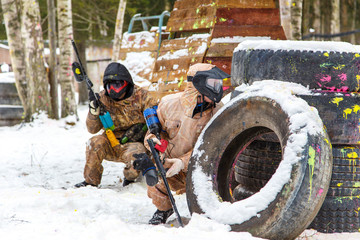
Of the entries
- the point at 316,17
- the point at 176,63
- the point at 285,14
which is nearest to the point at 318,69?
the point at 176,63

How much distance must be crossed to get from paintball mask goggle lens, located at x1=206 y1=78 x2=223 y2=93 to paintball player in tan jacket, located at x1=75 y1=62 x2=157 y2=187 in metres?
1.61

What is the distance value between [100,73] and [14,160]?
16.1 m

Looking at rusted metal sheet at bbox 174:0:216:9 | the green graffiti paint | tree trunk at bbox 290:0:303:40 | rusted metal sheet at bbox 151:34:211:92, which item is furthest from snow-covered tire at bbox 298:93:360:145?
tree trunk at bbox 290:0:303:40

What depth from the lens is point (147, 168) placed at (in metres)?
3.30

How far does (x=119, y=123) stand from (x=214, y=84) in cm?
192

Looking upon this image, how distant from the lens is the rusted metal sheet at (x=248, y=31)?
18.8 feet

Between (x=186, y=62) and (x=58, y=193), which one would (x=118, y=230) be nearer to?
(x=58, y=193)

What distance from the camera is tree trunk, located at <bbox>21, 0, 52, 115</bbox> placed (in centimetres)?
1027

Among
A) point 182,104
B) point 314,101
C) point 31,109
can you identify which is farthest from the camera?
point 31,109

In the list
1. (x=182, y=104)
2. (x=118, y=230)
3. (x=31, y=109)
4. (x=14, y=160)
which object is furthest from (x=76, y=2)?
(x=118, y=230)

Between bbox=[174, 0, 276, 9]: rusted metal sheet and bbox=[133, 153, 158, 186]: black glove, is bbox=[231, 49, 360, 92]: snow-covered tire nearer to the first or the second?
bbox=[133, 153, 158, 186]: black glove

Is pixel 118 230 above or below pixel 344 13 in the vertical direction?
below

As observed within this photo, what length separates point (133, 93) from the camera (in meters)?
4.97

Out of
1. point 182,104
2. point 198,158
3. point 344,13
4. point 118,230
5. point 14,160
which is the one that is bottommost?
point 14,160
